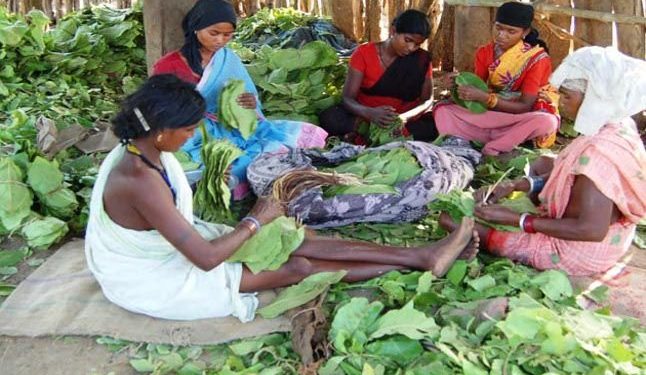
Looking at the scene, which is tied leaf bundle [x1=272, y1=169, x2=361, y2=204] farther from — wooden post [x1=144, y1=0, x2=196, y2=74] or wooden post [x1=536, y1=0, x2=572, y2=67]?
wooden post [x1=536, y1=0, x2=572, y2=67]

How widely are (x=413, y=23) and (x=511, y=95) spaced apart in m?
0.81

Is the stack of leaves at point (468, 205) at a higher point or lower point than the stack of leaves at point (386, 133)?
lower

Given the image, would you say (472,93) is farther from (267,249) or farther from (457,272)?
(267,249)

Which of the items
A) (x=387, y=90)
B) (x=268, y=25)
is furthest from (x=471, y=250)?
(x=268, y=25)

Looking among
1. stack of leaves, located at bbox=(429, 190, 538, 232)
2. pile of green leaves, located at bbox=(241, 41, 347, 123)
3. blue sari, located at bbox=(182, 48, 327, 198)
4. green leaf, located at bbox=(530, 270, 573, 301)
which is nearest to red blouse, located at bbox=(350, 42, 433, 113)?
pile of green leaves, located at bbox=(241, 41, 347, 123)

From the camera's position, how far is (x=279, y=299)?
9.04 feet

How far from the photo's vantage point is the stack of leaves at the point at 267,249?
276 centimetres

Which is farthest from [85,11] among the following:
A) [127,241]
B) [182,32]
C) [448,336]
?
[448,336]

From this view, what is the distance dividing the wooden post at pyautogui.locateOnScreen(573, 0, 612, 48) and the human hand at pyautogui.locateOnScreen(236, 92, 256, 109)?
8.18ft

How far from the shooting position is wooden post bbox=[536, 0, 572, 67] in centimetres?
503

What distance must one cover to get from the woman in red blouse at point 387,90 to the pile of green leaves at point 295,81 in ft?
0.48

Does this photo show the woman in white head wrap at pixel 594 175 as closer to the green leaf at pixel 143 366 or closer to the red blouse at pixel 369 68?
the green leaf at pixel 143 366

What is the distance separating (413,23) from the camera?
4.23 metres

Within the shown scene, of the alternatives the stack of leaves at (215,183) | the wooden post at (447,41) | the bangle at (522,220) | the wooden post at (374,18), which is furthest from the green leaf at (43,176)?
the wooden post at (374,18)
